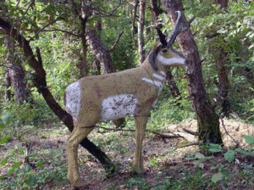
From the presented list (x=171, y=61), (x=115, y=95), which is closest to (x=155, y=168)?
(x=115, y=95)

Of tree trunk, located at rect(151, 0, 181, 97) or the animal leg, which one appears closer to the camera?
the animal leg

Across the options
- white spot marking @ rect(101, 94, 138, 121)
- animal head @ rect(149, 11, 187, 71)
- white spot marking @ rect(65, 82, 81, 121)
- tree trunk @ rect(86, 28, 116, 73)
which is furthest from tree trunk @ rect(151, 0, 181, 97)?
white spot marking @ rect(65, 82, 81, 121)

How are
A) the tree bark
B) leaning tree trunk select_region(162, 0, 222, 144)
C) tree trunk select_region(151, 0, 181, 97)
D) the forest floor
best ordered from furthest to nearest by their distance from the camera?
tree trunk select_region(151, 0, 181, 97), leaning tree trunk select_region(162, 0, 222, 144), the tree bark, the forest floor

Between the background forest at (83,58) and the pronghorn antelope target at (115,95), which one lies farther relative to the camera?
the background forest at (83,58)

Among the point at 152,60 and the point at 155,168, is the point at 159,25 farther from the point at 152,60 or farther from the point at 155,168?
the point at 155,168

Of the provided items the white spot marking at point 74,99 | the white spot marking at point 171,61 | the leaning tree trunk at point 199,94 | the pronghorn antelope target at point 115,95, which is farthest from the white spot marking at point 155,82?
the leaning tree trunk at point 199,94

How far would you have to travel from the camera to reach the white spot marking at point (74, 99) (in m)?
3.08

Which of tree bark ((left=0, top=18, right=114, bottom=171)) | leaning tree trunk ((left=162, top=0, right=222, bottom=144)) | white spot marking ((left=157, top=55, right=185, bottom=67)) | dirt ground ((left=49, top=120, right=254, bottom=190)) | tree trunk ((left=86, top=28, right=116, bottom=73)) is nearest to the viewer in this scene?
white spot marking ((left=157, top=55, right=185, bottom=67))

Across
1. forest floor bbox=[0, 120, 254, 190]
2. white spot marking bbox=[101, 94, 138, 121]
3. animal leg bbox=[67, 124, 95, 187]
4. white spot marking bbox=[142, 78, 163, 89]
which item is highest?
white spot marking bbox=[142, 78, 163, 89]

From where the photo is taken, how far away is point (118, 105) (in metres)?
3.16

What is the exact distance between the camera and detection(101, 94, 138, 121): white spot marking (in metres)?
3.13

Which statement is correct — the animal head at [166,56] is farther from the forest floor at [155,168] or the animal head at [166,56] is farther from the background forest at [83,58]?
the forest floor at [155,168]

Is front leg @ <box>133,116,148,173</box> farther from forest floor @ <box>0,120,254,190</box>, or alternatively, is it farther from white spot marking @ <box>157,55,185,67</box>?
white spot marking @ <box>157,55,185,67</box>

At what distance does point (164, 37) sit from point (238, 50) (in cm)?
664
